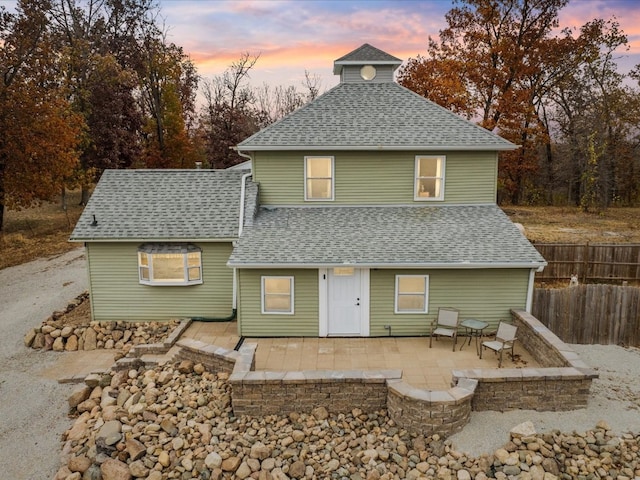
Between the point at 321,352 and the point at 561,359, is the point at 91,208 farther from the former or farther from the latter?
the point at 561,359

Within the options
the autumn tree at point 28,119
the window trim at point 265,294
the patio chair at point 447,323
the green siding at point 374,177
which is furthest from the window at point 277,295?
the autumn tree at point 28,119

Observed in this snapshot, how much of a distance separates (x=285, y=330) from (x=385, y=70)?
31.5ft

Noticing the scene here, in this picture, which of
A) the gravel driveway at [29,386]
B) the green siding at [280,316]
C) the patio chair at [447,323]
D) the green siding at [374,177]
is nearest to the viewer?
the gravel driveway at [29,386]

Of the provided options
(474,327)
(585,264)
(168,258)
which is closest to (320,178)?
(168,258)

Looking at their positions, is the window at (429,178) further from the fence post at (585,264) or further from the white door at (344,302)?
the fence post at (585,264)

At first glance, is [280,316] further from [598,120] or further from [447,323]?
[598,120]

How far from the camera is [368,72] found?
1552 cm

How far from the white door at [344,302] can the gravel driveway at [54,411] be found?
170 inches

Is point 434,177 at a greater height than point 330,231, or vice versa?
point 434,177

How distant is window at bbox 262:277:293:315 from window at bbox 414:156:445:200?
5185 millimetres

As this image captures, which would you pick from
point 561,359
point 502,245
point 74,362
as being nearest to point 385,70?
point 502,245

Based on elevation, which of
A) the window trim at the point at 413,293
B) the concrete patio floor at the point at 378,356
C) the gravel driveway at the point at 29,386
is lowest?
the gravel driveway at the point at 29,386

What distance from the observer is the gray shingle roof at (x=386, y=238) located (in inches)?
461

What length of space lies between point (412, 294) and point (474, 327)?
1801 millimetres
